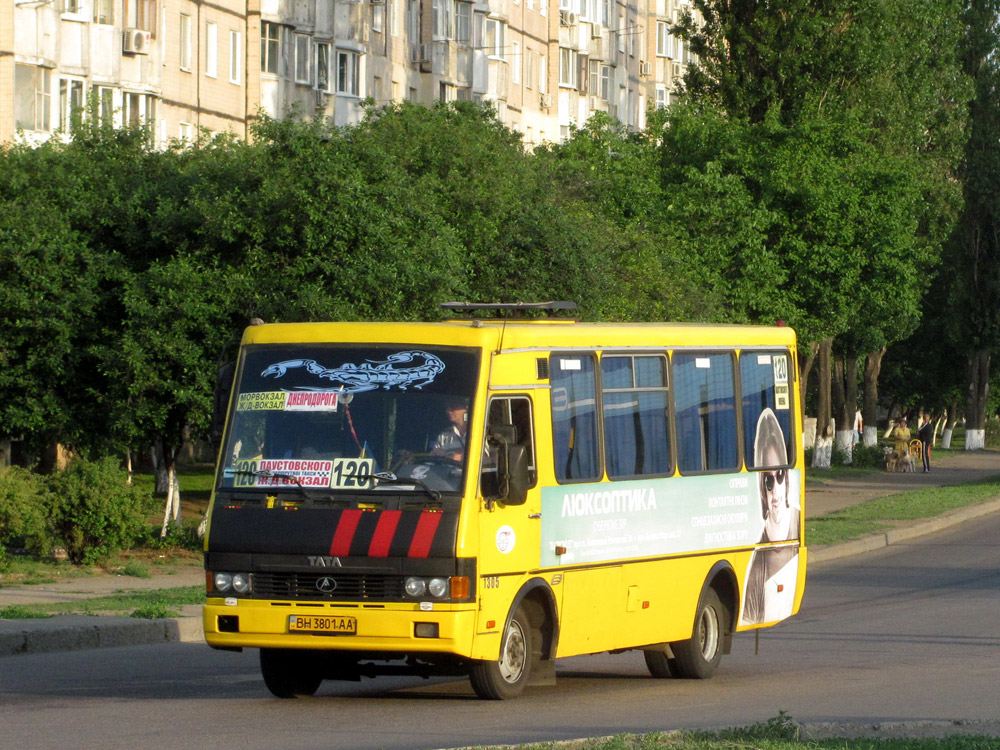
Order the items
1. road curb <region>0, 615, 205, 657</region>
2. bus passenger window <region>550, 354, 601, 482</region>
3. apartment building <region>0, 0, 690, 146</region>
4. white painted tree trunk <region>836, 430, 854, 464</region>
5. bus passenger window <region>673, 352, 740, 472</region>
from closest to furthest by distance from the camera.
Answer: bus passenger window <region>550, 354, 601, 482</region> → bus passenger window <region>673, 352, 740, 472</region> → road curb <region>0, 615, 205, 657</region> → apartment building <region>0, 0, 690, 146</region> → white painted tree trunk <region>836, 430, 854, 464</region>

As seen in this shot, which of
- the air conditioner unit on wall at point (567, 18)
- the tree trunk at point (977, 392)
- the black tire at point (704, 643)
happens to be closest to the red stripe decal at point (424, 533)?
the black tire at point (704, 643)

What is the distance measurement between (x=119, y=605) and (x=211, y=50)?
32.0 metres

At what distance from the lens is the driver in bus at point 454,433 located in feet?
34.5

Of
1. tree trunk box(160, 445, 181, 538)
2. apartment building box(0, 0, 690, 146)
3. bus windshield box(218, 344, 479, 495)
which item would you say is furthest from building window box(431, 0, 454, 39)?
bus windshield box(218, 344, 479, 495)

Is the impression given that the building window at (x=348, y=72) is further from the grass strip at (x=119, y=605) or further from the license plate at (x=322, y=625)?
the license plate at (x=322, y=625)

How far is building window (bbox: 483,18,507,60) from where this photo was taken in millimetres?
63112

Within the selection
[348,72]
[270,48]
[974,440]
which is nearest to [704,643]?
[270,48]

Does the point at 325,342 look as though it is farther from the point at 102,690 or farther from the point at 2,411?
the point at 2,411

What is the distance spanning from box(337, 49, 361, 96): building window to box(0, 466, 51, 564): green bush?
31.2 meters

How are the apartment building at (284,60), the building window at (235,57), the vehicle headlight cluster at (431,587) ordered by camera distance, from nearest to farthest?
the vehicle headlight cluster at (431,587), the apartment building at (284,60), the building window at (235,57)

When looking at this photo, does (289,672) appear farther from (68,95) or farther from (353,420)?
(68,95)

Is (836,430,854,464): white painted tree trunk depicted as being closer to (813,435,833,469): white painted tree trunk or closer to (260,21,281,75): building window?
(813,435,833,469): white painted tree trunk

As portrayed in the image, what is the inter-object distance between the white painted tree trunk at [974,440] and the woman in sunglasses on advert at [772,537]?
189 feet

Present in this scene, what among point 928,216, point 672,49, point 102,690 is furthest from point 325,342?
point 672,49
